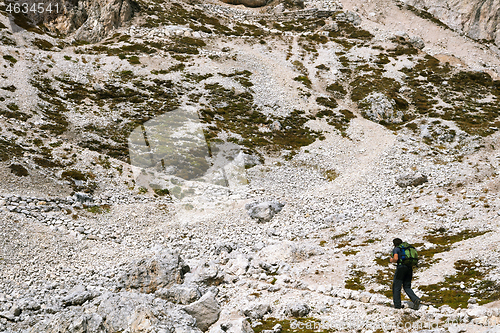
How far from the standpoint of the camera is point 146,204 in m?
36.2

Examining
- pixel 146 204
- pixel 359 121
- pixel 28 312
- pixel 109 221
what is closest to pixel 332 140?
pixel 359 121

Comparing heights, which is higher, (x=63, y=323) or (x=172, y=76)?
(x=63, y=323)

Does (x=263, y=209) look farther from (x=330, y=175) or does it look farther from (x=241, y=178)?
(x=330, y=175)

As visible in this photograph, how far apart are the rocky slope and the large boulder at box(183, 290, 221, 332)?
0.08 m

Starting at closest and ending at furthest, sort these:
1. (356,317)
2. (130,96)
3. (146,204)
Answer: (356,317) < (146,204) < (130,96)

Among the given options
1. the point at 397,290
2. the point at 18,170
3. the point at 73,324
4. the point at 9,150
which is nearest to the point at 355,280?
the point at 397,290

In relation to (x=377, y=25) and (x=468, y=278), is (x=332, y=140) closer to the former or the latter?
(x=468, y=278)

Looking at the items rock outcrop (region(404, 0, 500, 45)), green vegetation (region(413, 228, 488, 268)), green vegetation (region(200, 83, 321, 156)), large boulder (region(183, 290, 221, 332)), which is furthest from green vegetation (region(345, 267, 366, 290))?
rock outcrop (region(404, 0, 500, 45))

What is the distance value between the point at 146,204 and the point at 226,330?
22117 millimetres

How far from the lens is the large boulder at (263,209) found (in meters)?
35.0

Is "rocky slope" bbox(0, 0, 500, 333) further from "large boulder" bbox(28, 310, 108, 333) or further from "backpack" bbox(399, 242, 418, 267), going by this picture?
"backpack" bbox(399, 242, 418, 267)

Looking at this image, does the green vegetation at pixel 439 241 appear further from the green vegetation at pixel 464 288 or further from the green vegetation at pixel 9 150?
the green vegetation at pixel 9 150

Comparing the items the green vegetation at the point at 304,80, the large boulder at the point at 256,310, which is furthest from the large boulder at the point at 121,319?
the green vegetation at the point at 304,80

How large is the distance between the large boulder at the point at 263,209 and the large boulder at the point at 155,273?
12.2m
